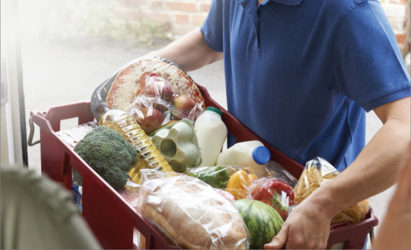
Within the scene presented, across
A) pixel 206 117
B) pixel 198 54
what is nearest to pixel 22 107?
pixel 206 117

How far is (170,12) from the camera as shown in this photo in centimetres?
386

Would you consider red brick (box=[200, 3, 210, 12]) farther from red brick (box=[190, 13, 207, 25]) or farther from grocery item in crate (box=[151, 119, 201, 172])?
grocery item in crate (box=[151, 119, 201, 172])

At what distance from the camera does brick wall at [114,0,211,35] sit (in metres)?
3.72

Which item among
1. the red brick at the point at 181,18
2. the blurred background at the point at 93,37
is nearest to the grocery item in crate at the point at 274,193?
the blurred background at the point at 93,37

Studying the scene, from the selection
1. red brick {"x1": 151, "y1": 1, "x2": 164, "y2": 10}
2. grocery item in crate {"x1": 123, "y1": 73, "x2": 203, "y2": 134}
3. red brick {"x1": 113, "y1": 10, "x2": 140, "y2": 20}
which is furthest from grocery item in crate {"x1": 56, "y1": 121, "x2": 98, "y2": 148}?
red brick {"x1": 113, "y1": 10, "x2": 140, "y2": 20}

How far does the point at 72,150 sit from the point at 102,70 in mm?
2727

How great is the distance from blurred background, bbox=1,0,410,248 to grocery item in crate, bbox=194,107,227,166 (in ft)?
6.89

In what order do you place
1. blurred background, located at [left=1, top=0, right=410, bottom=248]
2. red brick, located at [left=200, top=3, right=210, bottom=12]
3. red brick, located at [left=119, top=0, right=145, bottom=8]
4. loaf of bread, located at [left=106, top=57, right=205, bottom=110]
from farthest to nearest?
red brick, located at [left=119, top=0, right=145, bottom=8]
red brick, located at [left=200, top=3, right=210, bottom=12]
blurred background, located at [left=1, top=0, right=410, bottom=248]
loaf of bread, located at [left=106, top=57, right=205, bottom=110]

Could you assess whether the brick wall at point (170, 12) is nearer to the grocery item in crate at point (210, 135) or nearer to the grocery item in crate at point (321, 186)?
the grocery item in crate at point (210, 135)

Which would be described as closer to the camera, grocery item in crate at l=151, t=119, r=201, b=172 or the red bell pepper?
the red bell pepper

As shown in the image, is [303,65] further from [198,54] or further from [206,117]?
[198,54]

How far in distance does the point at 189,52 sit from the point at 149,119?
0.48m

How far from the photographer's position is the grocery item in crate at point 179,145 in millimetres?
967

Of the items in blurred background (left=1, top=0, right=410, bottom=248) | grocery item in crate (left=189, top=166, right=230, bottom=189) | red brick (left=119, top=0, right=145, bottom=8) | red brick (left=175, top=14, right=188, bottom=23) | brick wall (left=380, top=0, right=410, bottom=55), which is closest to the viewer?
grocery item in crate (left=189, top=166, right=230, bottom=189)
